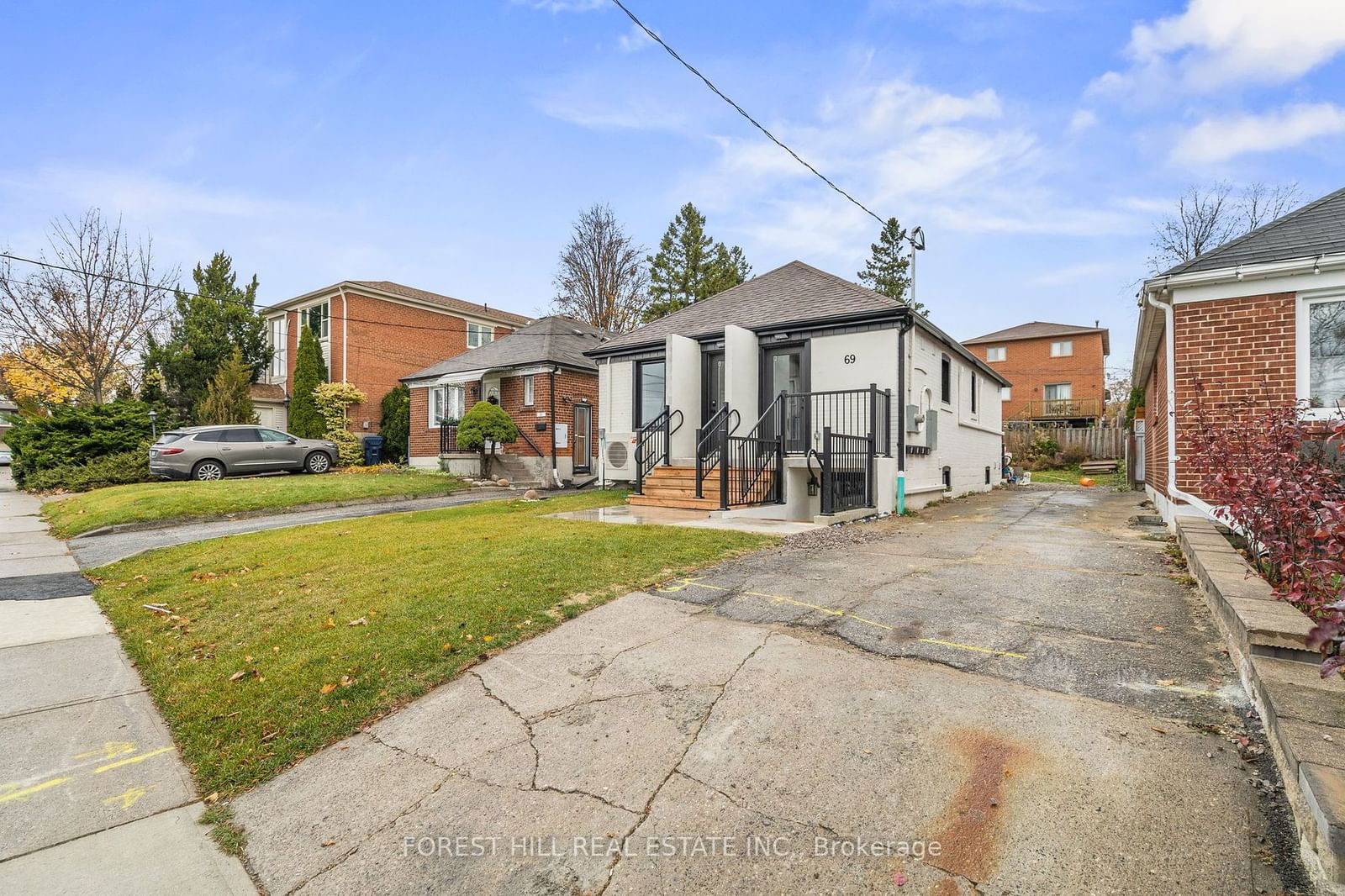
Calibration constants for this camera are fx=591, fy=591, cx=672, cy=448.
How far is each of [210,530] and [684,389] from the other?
28.2ft

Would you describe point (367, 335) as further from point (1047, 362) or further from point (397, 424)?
point (1047, 362)

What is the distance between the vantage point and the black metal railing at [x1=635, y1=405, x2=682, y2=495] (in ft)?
37.3

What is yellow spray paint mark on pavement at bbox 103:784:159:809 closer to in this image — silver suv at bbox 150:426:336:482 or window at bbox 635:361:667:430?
window at bbox 635:361:667:430

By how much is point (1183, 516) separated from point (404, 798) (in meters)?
7.98

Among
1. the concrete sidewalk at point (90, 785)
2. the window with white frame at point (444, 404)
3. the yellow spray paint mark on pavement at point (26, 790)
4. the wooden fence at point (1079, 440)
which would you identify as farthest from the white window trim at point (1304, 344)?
the wooden fence at point (1079, 440)

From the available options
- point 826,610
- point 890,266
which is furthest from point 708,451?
point 890,266

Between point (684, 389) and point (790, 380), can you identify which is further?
point (684, 389)

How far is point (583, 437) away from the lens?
17.7 m

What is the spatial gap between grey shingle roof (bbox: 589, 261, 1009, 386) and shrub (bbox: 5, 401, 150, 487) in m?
13.6

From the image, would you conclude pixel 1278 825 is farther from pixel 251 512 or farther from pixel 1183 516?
pixel 251 512

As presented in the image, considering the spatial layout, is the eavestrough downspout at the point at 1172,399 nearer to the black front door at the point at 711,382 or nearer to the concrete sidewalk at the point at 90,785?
the black front door at the point at 711,382

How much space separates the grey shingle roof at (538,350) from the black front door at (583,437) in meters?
1.30

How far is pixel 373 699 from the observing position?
10.1 feet

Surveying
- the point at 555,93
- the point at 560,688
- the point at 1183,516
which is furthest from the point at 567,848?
the point at 555,93
